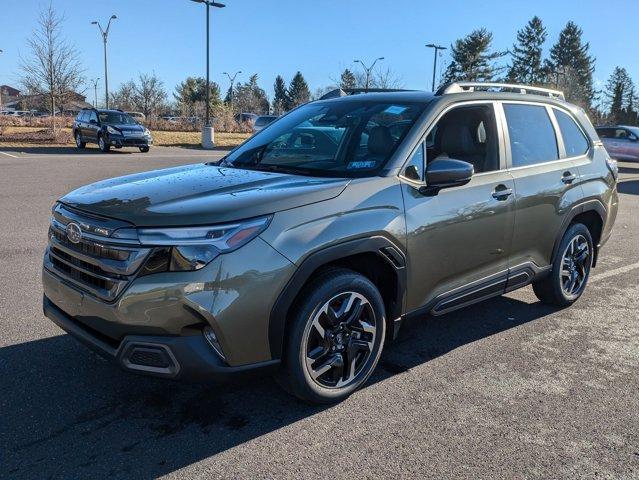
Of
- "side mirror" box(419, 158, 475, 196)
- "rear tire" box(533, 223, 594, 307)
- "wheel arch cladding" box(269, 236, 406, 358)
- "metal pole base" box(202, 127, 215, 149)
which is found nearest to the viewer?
"wheel arch cladding" box(269, 236, 406, 358)

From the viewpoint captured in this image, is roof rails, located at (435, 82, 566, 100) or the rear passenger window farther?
the rear passenger window

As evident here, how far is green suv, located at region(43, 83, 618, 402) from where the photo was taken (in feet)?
8.81

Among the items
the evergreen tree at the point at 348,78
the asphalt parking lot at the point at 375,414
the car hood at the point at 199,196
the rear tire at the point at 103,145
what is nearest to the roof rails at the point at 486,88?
the car hood at the point at 199,196

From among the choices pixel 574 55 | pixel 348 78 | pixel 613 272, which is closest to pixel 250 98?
pixel 348 78

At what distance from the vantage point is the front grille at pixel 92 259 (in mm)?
2703

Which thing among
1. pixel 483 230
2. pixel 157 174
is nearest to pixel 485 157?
pixel 483 230

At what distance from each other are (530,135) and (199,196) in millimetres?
2877

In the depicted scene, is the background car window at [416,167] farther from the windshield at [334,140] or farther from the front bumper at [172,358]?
the front bumper at [172,358]

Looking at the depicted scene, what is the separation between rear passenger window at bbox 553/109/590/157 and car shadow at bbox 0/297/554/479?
7.43 feet

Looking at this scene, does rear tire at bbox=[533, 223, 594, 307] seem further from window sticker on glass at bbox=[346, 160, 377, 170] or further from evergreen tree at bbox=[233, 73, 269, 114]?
evergreen tree at bbox=[233, 73, 269, 114]

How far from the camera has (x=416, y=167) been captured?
3.58m

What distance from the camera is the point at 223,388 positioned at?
350 centimetres

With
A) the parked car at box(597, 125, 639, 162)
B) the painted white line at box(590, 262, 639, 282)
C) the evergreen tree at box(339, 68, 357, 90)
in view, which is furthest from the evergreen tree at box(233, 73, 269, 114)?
the painted white line at box(590, 262, 639, 282)

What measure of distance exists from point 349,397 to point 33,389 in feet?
6.17
